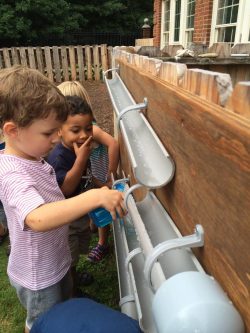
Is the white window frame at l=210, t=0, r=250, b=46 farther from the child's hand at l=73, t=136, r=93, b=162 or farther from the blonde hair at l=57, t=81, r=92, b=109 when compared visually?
the child's hand at l=73, t=136, r=93, b=162

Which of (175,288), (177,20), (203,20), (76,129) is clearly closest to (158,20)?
(177,20)

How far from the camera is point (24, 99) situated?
1456 millimetres

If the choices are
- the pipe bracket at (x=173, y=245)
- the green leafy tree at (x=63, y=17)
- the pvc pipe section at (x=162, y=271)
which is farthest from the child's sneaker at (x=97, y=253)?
the green leafy tree at (x=63, y=17)

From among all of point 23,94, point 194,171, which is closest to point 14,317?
point 23,94

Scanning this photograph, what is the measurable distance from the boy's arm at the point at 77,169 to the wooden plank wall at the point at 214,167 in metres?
1.14

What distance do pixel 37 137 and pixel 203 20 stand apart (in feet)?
27.3

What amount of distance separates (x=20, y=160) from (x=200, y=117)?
0.97m

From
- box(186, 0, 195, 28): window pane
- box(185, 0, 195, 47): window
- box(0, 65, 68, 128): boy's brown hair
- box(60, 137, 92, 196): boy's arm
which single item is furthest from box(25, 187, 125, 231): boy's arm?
box(186, 0, 195, 28): window pane

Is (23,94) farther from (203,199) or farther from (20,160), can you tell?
(203,199)

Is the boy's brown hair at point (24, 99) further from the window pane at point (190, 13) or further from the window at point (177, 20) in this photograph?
the window at point (177, 20)

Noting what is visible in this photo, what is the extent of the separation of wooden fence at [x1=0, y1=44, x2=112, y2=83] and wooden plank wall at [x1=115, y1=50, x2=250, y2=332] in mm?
12713

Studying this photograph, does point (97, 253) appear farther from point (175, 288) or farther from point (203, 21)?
point (203, 21)

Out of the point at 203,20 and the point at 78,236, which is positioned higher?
the point at 203,20

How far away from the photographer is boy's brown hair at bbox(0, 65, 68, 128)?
4.77 feet
